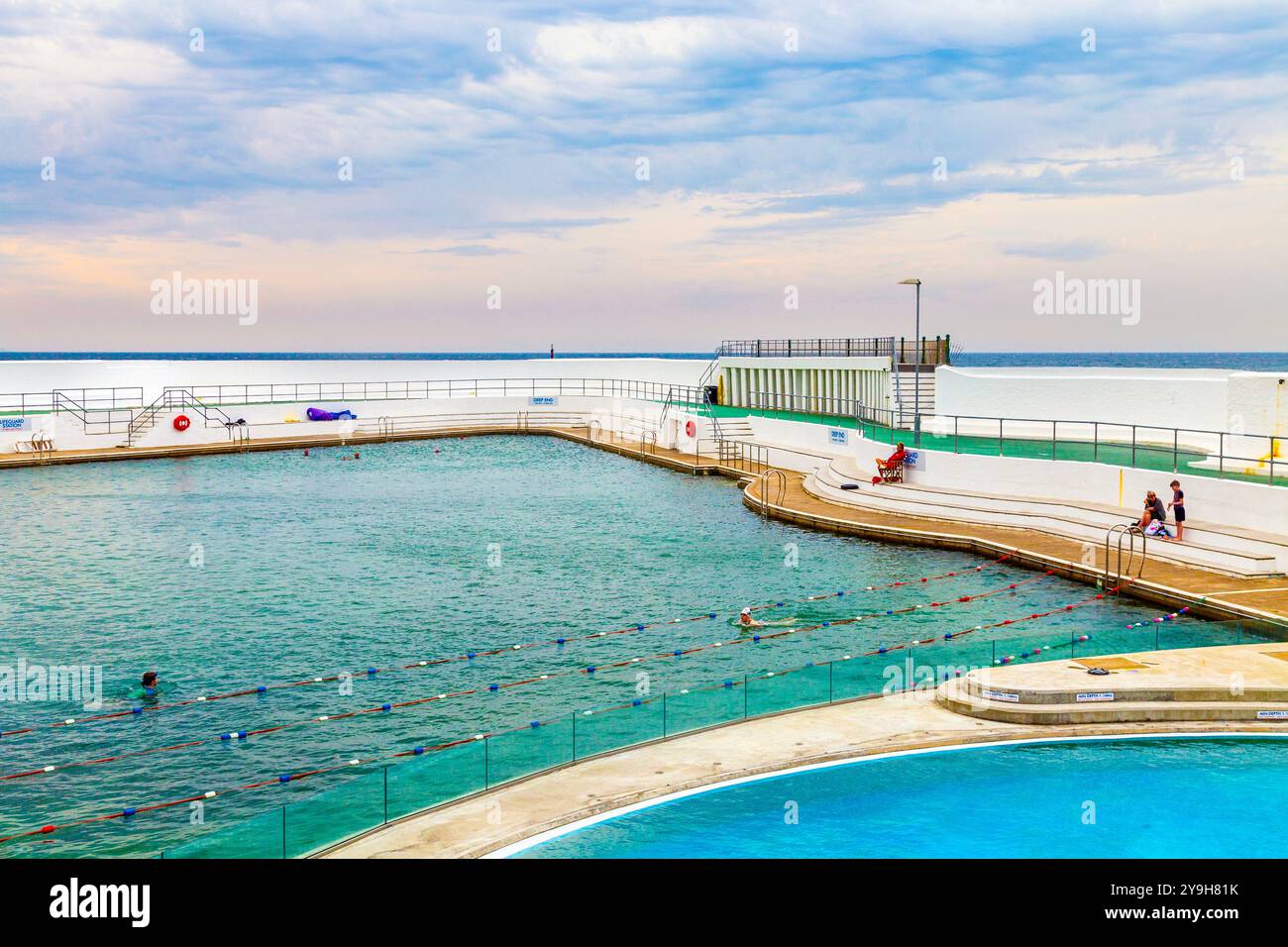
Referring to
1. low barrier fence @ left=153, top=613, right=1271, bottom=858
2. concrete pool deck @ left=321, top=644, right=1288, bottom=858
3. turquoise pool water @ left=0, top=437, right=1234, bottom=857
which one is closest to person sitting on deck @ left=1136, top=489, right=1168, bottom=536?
turquoise pool water @ left=0, top=437, right=1234, bottom=857

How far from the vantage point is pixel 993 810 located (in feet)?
49.3

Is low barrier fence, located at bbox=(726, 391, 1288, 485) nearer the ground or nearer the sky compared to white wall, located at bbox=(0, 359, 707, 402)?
nearer the ground

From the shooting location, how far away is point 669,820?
14414mm

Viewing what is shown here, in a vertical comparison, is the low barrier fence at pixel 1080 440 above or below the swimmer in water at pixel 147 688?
above

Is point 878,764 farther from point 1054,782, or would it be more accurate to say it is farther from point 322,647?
point 322,647

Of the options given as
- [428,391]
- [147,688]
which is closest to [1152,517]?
[147,688]

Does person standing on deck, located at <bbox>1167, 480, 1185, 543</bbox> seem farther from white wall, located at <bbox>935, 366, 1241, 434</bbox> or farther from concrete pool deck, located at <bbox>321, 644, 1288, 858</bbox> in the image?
white wall, located at <bbox>935, 366, 1241, 434</bbox>

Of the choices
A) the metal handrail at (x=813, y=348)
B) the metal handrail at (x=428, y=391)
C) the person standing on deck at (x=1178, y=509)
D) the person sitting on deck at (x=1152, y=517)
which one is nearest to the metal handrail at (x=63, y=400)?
the metal handrail at (x=428, y=391)

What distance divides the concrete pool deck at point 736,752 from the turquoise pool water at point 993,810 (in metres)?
0.31

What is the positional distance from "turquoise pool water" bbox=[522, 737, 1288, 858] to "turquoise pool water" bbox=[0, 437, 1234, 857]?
2.64 metres

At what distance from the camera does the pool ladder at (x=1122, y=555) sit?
28719 millimetres

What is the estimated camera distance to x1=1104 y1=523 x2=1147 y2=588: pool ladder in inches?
1131

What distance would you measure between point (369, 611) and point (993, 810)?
56.9 feet

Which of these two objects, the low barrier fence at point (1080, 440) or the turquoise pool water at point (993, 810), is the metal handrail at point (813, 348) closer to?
the low barrier fence at point (1080, 440)
